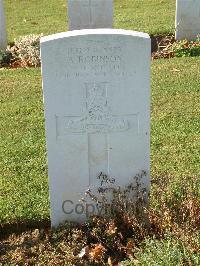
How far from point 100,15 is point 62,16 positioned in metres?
3.99

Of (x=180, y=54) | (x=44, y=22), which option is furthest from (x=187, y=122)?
(x=44, y=22)

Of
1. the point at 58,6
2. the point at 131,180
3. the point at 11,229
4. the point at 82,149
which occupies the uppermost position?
the point at 58,6

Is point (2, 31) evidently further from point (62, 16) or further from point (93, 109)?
point (93, 109)

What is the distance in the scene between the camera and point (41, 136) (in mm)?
6250

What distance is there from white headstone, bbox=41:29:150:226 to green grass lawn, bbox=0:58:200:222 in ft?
1.42

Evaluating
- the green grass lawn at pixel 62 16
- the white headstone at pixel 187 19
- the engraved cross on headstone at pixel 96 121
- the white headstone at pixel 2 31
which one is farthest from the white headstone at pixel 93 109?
the green grass lawn at pixel 62 16

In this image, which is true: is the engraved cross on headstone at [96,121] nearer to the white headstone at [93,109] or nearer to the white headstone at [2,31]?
the white headstone at [93,109]

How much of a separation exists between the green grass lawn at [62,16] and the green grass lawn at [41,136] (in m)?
3.75

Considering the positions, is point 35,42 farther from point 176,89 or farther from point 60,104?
point 60,104

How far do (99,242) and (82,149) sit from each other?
715 mm

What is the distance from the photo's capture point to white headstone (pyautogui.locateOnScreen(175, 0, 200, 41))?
34.6 feet

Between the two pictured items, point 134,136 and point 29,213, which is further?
point 29,213

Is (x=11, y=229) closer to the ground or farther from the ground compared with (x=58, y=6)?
closer to the ground

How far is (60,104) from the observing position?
3.99m
